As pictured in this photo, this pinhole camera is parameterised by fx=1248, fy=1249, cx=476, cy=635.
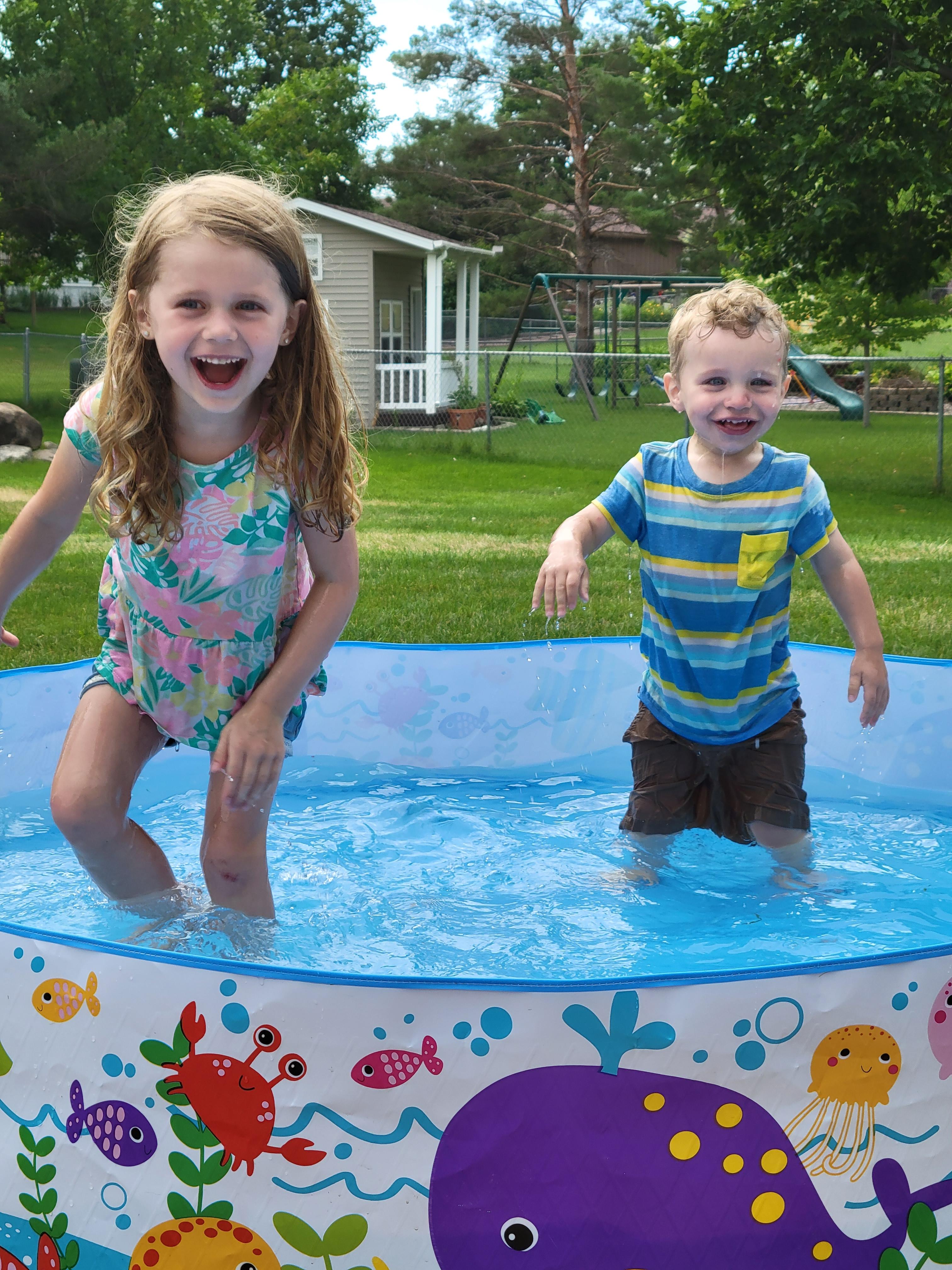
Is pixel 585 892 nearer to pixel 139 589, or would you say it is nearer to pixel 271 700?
pixel 271 700

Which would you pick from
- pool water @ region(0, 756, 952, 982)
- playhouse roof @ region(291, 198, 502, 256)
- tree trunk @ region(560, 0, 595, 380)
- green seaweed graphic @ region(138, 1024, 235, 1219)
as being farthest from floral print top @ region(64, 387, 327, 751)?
tree trunk @ region(560, 0, 595, 380)

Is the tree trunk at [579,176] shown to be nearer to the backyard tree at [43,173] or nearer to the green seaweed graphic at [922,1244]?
the backyard tree at [43,173]

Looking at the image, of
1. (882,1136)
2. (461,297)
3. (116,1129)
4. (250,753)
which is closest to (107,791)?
(250,753)

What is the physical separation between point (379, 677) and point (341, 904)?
1.11 meters

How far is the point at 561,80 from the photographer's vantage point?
29.7m

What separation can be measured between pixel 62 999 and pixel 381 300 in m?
18.7

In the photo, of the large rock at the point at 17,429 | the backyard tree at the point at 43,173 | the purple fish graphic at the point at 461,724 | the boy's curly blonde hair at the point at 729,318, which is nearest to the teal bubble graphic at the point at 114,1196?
the boy's curly blonde hair at the point at 729,318

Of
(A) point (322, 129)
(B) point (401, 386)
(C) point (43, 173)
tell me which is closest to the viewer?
(B) point (401, 386)

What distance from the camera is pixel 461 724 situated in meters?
3.91

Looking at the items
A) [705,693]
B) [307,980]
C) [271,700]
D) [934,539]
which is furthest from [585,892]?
[934,539]

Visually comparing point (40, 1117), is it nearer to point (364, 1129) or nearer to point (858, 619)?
point (364, 1129)

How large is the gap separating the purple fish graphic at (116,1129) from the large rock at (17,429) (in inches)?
483

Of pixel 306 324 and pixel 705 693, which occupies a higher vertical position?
pixel 306 324

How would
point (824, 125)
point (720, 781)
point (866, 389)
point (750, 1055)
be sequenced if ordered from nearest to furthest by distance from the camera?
point (750, 1055) → point (720, 781) → point (824, 125) → point (866, 389)
